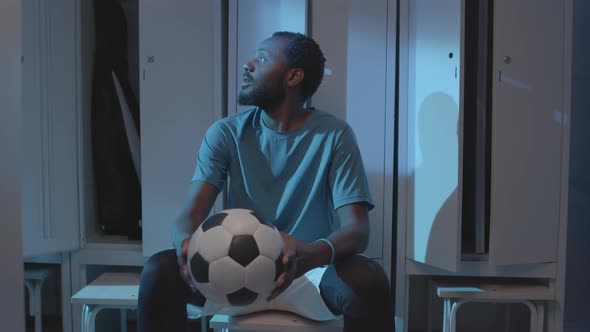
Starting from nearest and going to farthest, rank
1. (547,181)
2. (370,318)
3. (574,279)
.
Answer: (370,318), (547,181), (574,279)

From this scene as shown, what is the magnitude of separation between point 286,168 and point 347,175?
0.21 metres

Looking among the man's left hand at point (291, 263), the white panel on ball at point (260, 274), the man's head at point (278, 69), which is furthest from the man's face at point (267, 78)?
the white panel on ball at point (260, 274)

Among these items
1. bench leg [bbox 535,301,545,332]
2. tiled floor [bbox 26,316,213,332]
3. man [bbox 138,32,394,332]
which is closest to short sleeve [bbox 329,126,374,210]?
man [bbox 138,32,394,332]

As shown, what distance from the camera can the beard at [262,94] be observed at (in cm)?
158

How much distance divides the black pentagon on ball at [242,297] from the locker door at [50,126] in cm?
104

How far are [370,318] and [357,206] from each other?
1.17ft

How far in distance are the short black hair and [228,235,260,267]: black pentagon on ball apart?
0.72 m

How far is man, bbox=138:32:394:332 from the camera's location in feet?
4.55

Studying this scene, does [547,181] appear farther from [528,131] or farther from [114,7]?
[114,7]

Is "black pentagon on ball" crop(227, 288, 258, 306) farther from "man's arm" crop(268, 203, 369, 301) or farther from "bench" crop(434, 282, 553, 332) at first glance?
"bench" crop(434, 282, 553, 332)

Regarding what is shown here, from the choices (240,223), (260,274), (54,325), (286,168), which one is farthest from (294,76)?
(54,325)

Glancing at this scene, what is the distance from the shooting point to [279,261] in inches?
44.6

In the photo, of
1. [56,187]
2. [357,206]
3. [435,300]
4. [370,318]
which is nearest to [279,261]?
[370,318]

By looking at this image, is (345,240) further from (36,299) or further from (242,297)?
(36,299)
